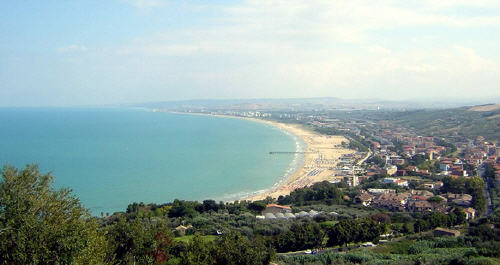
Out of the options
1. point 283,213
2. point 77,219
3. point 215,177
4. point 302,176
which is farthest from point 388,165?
point 77,219

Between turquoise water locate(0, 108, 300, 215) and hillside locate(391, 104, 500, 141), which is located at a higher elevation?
hillside locate(391, 104, 500, 141)

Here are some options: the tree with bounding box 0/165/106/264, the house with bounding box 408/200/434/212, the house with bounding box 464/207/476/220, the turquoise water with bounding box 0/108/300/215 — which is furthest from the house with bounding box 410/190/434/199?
the tree with bounding box 0/165/106/264

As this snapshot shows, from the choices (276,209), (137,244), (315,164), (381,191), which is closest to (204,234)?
(276,209)

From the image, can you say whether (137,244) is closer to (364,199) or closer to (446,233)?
(446,233)

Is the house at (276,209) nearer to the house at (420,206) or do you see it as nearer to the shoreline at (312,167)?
the shoreline at (312,167)

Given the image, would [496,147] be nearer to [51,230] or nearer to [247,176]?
[247,176]

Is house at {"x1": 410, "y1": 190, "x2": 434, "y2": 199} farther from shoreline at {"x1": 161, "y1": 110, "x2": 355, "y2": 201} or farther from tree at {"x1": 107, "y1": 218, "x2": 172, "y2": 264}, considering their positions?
tree at {"x1": 107, "y1": 218, "x2": 172, "y2": 264}
